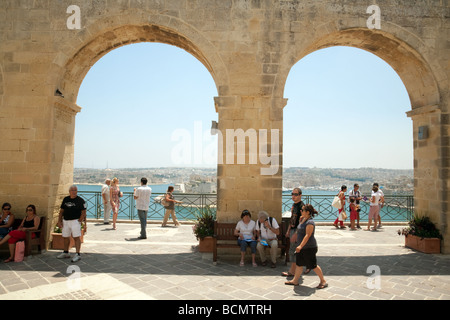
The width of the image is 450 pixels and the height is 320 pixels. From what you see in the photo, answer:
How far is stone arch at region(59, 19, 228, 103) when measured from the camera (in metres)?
6.02

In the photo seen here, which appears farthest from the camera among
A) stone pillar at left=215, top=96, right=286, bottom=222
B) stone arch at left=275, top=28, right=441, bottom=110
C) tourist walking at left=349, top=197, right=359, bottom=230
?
tourist walking at left=349, top=197, right=359, bottom=230

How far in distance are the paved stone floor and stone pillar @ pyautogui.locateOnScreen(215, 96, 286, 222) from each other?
3.79ft

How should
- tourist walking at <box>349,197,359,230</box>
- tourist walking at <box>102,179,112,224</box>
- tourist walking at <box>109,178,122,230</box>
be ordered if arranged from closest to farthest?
tourist walking at <box>109,178,122,230</box>
tourist walking at <box>102,179,112,224</box>
tourist walking at <box>349,197,359,230</box>

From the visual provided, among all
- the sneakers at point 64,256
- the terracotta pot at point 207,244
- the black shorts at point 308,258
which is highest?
the black shorts at point 308,258

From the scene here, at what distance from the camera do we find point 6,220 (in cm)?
556

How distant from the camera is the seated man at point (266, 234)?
5.25m

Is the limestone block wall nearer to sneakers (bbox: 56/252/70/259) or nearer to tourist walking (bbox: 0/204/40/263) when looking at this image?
tourist walking (bbox: 0/204/40/263)

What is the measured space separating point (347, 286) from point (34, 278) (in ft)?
16.6

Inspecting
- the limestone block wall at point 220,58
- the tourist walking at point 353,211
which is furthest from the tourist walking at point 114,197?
the tourist walking at point 353,211

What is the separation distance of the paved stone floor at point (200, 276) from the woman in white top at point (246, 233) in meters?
0.33

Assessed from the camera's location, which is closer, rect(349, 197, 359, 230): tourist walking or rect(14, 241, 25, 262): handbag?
rect(14, 241, 25, 262): handbag

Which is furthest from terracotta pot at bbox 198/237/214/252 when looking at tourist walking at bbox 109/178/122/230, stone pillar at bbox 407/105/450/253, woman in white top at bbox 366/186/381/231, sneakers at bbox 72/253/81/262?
woman in white top at bbox 366/186/381/231

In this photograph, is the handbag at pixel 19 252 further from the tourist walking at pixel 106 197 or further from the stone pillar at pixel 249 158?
the stone pillar at pixel 249 158

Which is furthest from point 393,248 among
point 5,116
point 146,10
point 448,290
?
point 5,116
